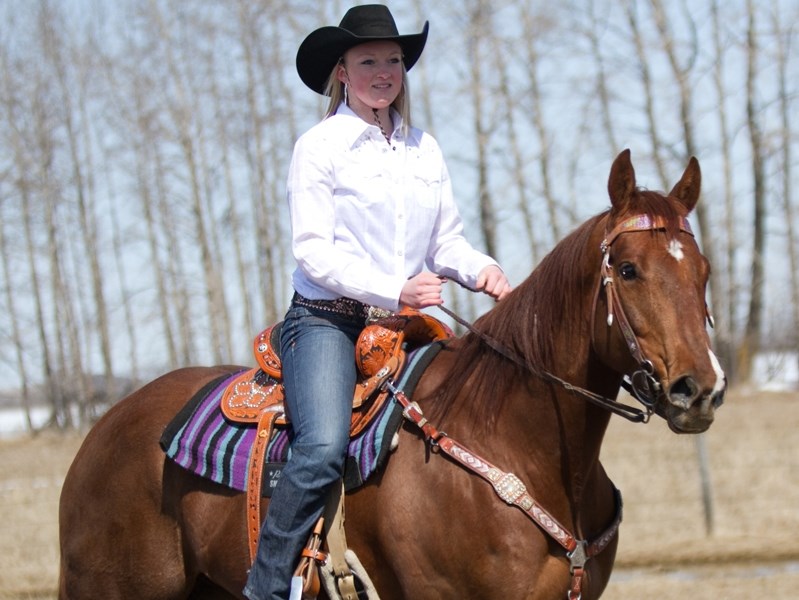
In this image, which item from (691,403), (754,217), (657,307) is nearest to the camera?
(691,403)

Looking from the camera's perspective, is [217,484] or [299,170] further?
[217,484]

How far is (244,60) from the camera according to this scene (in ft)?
75.6

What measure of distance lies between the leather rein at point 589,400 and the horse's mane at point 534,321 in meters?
0.04

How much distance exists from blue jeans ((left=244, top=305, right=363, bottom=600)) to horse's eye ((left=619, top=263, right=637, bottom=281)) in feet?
3.65

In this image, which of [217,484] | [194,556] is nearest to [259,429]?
[217,484]

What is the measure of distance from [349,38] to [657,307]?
1.64 m

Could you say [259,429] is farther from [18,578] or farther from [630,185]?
[18,578]

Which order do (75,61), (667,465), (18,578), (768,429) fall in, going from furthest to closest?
(75,61)
(768,429)
(667,465)
(18,578)

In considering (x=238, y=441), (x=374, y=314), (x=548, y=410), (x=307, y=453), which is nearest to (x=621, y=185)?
(x=548, y=410)

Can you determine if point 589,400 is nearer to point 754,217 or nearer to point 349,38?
point 349,38

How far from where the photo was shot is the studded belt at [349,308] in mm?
3988

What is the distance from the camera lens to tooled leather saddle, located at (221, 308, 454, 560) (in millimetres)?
3844

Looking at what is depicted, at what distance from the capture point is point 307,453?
370 centimetres

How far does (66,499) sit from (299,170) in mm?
1937
